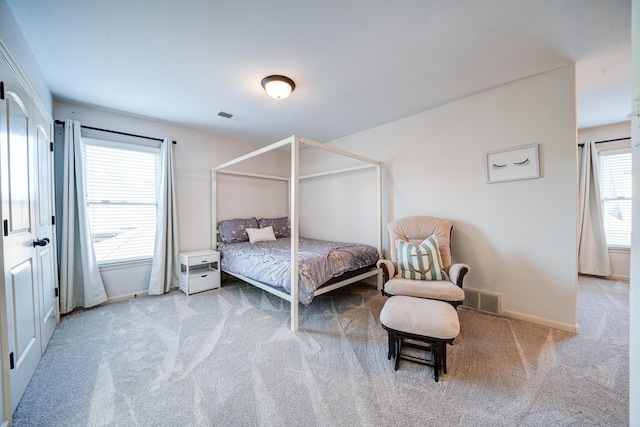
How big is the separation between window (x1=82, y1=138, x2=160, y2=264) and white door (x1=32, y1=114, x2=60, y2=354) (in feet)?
1.71

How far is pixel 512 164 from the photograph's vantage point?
100 inches

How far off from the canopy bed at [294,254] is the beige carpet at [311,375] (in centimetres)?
36

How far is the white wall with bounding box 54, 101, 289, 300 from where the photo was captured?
307 cm

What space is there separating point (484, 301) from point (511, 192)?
4.06ft

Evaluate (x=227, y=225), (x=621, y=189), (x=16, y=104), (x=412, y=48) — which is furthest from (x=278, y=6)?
(x=621, y=189)

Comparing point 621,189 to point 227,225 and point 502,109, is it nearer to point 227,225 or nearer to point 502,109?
point 502,109

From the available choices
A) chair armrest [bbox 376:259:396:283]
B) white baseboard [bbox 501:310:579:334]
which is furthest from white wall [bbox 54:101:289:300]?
white baseboard [bbox 501:310:579:334]

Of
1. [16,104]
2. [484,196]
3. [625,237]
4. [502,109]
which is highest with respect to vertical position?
[502,109]

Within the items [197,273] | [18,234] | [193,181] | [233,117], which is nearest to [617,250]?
[233,117]

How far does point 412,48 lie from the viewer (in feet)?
6.53

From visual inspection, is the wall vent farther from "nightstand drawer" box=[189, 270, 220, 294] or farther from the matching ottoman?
"nightstand drawer" box=[189, 270, 220, 294]

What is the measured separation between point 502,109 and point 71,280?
16.8 ft

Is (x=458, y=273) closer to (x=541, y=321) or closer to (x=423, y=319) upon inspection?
(x=423, y=319)

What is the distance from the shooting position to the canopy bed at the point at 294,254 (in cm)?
240
